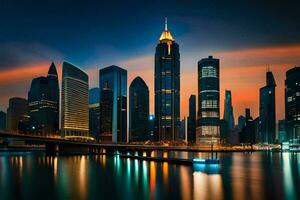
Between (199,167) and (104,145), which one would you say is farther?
(104,145)

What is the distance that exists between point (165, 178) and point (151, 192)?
717 inches

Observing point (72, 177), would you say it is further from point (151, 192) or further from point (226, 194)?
point (226, 194)

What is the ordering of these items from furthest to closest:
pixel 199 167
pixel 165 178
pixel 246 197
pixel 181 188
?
pixel 199 167 < pixel 165 178 < pixel 181 188 < pixel 246 197

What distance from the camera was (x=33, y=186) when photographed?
60594 mm

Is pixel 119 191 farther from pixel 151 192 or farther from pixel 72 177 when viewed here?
pixel 72 177

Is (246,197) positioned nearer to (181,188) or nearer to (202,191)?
(202,191)

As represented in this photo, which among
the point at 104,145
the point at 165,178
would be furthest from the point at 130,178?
the point at 104,145

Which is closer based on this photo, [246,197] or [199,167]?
[246,197]

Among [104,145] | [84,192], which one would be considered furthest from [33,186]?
[104,145]

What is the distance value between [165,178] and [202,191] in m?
18.3

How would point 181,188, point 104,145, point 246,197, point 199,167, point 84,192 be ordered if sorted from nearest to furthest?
1. point 246,197
2. point 84,192
3. point 181,188
4. point 199,167
5. point 104,145

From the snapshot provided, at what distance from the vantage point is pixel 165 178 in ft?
241

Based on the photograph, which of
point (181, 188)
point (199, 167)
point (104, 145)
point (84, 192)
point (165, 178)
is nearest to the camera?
point (84, 192)

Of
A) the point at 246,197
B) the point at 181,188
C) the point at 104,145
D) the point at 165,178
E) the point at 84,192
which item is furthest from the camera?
the point at 104,145
